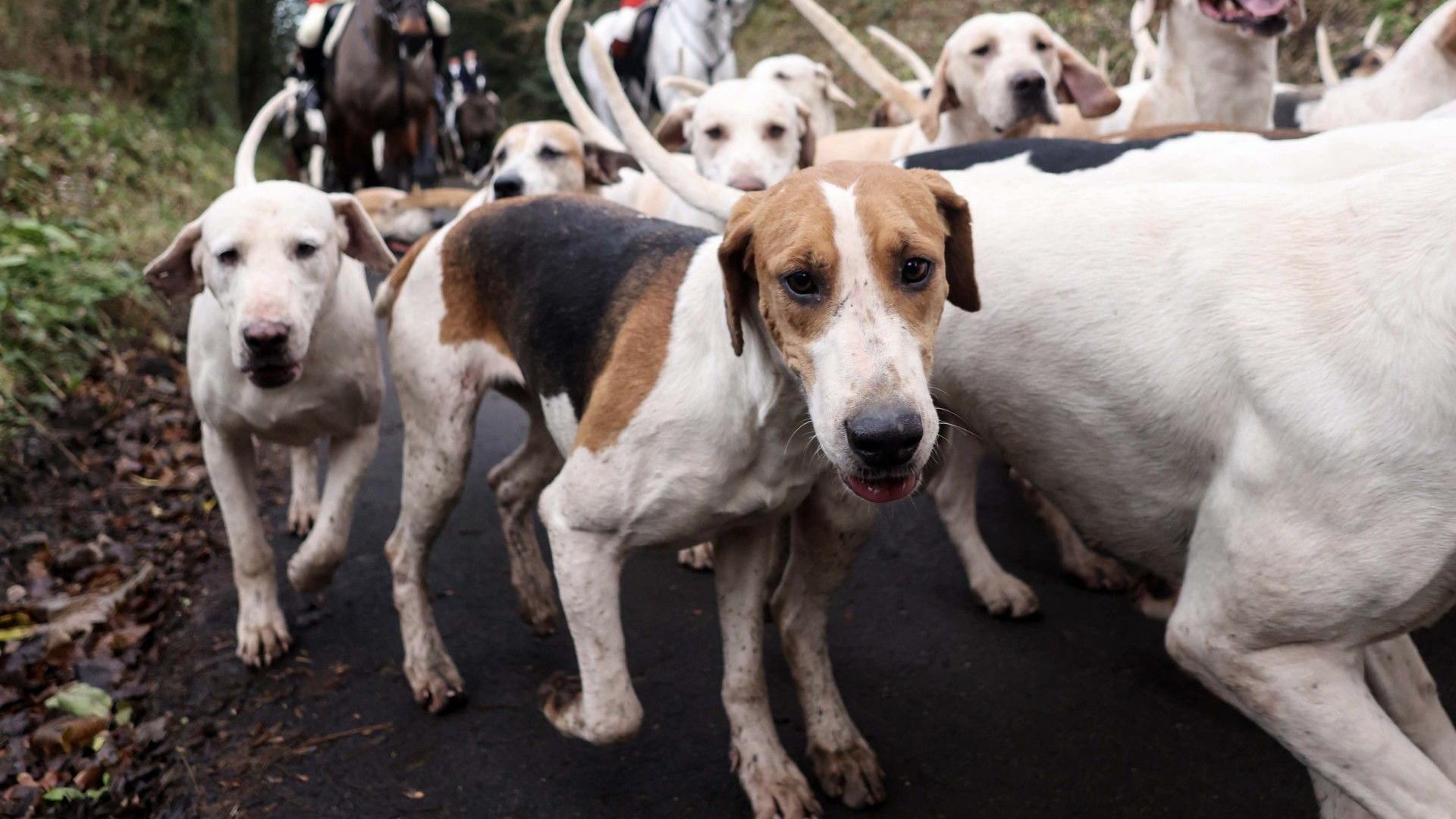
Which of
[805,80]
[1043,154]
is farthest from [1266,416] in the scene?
[805,80]

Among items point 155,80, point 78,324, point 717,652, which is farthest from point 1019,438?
point 155,80

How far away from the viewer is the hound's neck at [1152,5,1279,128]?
5.02 meters

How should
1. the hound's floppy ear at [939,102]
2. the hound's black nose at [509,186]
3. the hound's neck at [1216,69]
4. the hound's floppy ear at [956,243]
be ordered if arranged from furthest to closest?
1. the hound's floppy ear at [939,102]
2. the hound's black nose at [509,186]
3. the hound's neck at [1216,69]
4. the hound's floppy ear at [956,243]

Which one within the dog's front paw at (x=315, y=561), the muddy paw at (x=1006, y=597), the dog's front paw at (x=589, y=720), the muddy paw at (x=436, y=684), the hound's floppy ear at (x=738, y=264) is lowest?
the muddy paw at (x=436, y=684)

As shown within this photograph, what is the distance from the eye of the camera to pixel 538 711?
3861 millimetres

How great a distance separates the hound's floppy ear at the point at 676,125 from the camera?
5.89 m

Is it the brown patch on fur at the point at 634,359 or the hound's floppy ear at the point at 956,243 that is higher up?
the hound's floppy ear at the point at 956,243

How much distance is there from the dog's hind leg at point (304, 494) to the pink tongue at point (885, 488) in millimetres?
3524

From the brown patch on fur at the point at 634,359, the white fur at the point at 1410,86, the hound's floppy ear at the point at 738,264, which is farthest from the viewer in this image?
the white fur at the point at 1410,86

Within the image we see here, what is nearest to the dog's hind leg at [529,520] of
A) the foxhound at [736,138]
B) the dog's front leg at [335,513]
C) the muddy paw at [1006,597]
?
the dog's front leg at [335,513]

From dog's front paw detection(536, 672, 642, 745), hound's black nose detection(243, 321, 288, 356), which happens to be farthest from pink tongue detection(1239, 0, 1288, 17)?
hound's black nose detection(243, 321, 288, 356)

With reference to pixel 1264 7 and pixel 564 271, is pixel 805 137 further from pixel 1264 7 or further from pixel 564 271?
pixel 564 271

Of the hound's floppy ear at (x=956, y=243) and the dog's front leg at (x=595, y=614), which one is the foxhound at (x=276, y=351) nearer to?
the dog's front leg at (x=595, y=614)

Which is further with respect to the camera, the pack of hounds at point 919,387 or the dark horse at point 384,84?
the dark horse at point 384,84
